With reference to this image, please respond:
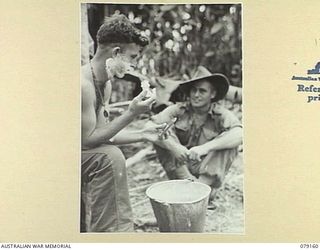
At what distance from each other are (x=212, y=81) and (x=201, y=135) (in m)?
0.08

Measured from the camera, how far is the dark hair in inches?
29.8

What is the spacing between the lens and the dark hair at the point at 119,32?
76cm

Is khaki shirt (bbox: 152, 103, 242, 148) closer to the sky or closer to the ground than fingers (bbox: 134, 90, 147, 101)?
closer to the ground

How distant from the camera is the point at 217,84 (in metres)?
0.76

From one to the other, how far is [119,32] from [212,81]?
0.16m

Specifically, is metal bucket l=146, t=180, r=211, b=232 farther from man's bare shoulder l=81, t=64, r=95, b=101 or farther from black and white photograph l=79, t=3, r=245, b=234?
man's bare shoulder l=81, t=64, r=95, b=101

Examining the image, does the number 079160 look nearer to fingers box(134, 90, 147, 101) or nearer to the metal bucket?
the metal bucket

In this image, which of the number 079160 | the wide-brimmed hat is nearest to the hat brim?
the wide-brimmed hat

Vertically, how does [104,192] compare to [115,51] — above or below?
below

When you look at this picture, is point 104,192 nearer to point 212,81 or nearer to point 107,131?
point 107,131

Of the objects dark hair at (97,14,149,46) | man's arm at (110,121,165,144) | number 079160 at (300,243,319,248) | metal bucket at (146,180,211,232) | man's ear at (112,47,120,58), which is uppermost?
dark hair at (97,14,149,46)

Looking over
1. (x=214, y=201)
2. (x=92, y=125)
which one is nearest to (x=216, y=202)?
(x=214, y=201)

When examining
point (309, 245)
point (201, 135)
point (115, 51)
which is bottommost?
point (309, 245)

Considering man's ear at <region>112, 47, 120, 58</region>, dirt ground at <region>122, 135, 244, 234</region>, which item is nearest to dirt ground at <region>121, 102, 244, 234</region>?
dirt ground at <region>122, 135, 244, 234</region>
